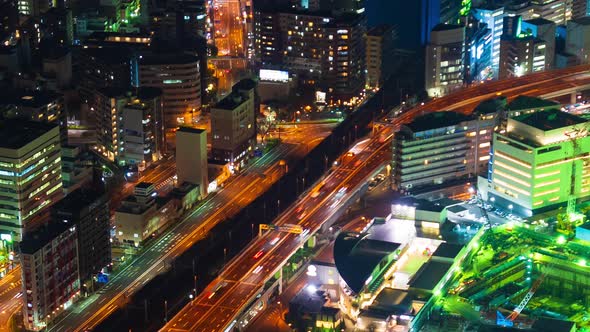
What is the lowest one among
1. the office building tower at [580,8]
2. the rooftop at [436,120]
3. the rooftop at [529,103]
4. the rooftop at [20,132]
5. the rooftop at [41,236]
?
the rooftop at [41,236]

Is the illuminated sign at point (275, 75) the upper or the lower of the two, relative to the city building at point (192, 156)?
upper

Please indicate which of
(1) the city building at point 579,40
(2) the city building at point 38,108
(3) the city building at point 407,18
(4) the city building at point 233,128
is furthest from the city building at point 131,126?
(1) the city building at point 579,40

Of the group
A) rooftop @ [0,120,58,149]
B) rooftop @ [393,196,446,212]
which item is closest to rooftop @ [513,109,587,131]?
rooftop @ [393,196,446,212]

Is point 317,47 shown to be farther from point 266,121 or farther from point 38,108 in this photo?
point 38,108

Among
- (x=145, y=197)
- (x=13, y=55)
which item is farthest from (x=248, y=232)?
(x=13, y=55)

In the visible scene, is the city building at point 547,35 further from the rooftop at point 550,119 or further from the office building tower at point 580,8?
the rooftop at point 550,119
